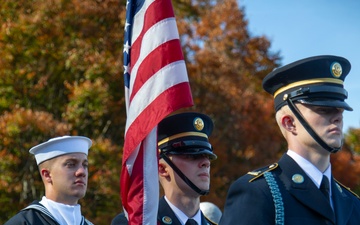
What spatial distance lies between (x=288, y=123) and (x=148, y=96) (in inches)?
45.5

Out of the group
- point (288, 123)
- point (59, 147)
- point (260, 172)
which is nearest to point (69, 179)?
point (59, 147)

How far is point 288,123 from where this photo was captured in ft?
13.4

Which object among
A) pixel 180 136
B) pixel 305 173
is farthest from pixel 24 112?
pixel 305 173

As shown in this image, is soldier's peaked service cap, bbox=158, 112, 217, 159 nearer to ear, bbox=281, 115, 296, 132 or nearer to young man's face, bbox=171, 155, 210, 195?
young man's face, bbox=171, 155, 210, 195

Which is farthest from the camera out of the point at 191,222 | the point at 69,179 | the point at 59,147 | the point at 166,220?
the point at 59,147

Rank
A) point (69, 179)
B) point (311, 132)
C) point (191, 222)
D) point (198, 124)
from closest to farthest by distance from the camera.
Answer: point (311, 132), point (191, 222), point (198, 124), point (69, 179)

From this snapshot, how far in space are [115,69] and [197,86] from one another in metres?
4.41

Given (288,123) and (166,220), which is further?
(166,220)

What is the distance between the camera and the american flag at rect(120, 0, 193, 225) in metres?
4.90

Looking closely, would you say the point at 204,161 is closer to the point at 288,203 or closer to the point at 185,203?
the point at 185,203

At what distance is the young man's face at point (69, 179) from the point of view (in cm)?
696

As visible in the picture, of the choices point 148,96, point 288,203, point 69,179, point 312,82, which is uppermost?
point 148,96

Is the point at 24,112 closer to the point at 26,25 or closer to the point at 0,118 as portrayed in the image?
the point at 0,118

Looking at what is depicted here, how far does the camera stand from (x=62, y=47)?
1639cm
